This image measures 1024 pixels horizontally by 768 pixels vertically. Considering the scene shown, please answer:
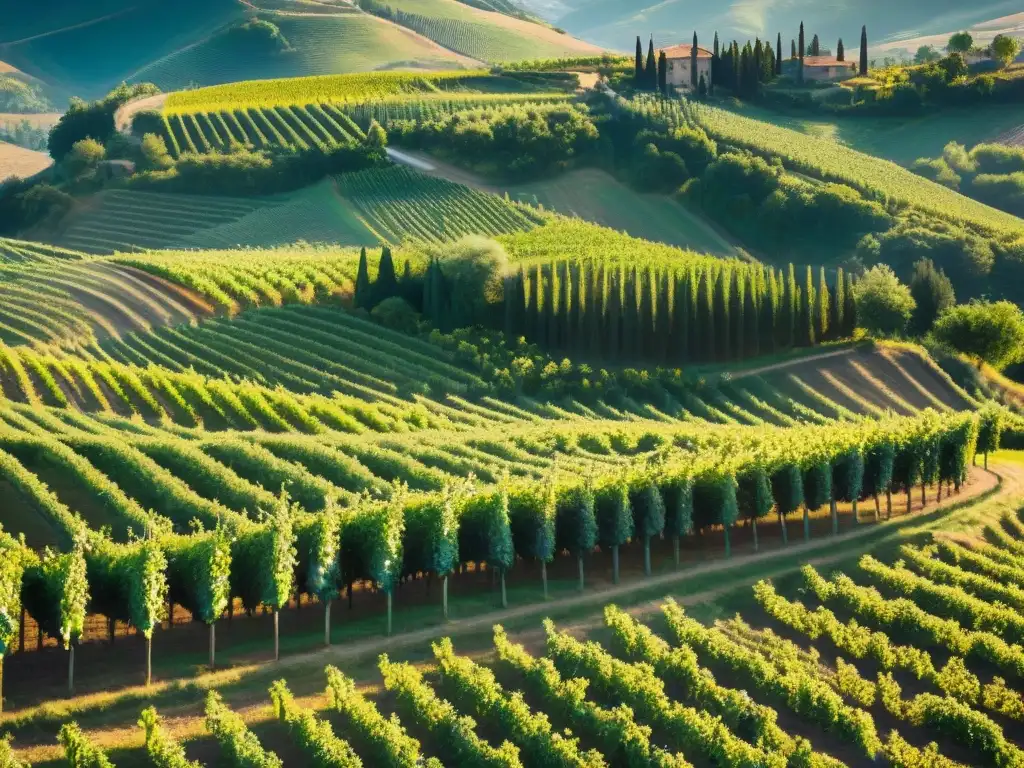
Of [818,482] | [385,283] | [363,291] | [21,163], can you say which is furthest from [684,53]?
[818,482]

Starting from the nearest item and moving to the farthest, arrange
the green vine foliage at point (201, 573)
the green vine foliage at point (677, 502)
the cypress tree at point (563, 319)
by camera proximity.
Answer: the green vine foliage at point (201, 573), the green vine foliage at point (677, 502), the cypress tree at point (563, 319)

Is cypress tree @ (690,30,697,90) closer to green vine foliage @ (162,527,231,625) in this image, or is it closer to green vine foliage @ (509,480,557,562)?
green vine foliage @ (509,480,557,562)

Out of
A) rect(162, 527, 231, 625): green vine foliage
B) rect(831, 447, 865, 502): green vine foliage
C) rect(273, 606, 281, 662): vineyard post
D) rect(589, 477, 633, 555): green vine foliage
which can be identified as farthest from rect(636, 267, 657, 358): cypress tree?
rect(162, 527, 231, 625): green vine foliage

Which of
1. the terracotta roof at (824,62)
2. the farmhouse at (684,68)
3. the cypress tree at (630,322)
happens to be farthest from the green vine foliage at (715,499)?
the terracotta roof at (824,62)

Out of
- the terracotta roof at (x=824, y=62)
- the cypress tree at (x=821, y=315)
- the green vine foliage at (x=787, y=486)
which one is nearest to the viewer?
the green vine foliage at (x=787, y=486)

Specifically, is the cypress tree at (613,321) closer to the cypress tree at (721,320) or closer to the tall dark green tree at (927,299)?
the cypress tree at (721,320)

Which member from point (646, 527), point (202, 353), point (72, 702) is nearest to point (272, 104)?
point (202, 353)
